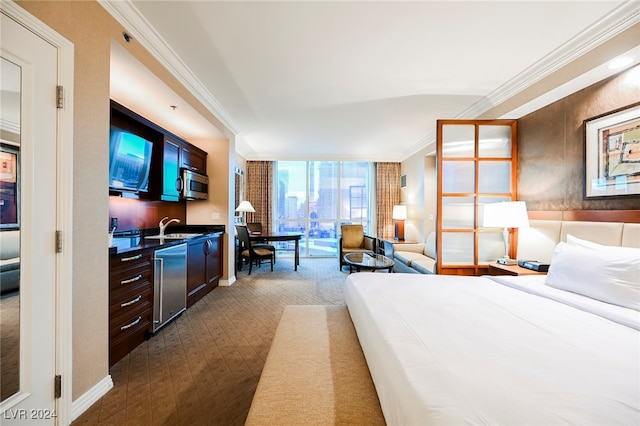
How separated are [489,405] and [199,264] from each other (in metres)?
3.30

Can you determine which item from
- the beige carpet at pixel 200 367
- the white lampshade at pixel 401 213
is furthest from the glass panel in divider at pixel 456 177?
the white lampshade at pixel 401 213

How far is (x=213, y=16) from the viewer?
6.16 feet

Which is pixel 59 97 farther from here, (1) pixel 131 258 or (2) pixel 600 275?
(2) pixel 600 275

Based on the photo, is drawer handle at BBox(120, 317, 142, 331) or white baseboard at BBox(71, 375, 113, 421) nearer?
white baseboard at BBox(71, 375, 113, 421)

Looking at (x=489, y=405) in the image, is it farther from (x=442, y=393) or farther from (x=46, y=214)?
(x=46, y=214)

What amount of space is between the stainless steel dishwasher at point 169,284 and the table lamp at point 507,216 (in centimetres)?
349

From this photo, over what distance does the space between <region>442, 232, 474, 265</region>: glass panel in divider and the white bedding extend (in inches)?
56.8

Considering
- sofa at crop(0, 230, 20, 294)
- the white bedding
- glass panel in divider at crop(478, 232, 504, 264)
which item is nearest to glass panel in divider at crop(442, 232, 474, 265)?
glass panel in divider at crop(478, 232, 504, 264)

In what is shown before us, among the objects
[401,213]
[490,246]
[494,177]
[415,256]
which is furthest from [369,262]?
[401,213]

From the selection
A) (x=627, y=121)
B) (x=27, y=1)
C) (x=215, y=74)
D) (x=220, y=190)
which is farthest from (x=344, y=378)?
(x=220, y=190)

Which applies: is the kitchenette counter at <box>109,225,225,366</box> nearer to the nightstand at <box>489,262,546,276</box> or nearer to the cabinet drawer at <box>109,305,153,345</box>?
the cabinet drawer at <box>109,305,153,345</box>

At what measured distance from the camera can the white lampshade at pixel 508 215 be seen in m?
2.49

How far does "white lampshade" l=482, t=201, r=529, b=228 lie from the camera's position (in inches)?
97.9

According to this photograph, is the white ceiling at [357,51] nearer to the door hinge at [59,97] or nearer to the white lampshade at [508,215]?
the door hinge at [59,97]
